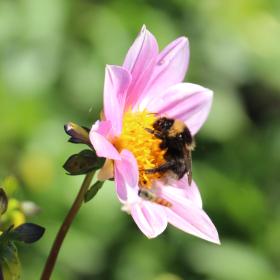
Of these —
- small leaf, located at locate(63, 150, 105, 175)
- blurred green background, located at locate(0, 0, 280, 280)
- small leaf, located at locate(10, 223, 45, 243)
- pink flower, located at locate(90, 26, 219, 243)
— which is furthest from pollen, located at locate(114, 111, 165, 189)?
blurred green background, located at locate(0, 0, 280, 280)

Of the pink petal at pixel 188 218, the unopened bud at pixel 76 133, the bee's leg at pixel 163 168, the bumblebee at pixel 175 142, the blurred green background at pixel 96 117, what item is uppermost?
the unopened bud at pixel 76 133

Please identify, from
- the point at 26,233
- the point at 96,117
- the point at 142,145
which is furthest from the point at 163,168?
the point at 96,117

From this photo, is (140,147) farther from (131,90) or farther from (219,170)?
(219,170)

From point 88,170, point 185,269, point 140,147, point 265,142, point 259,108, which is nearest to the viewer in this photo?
point 88,170

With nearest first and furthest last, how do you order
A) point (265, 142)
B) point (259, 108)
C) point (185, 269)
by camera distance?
point (185, 269)
point (265, 142)
point (259, 108)

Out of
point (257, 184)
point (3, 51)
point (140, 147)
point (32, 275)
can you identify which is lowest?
point (32, 275)

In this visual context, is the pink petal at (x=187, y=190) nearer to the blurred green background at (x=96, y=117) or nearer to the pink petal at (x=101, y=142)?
the pink petal at (x=101, y=142)

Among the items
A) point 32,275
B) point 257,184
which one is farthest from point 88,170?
point 257,184

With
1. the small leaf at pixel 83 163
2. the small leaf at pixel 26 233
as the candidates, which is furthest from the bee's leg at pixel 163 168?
the small leaf at pixel 26 233

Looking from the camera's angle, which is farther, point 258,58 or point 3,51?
point 258,58
